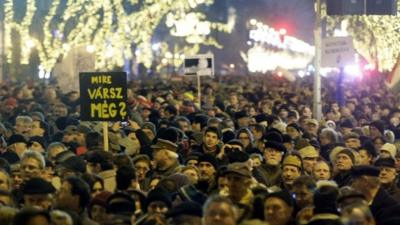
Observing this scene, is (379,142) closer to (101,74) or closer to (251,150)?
(251,150)

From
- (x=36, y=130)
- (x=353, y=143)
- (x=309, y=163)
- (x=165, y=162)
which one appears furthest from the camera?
(x=36, y=130)

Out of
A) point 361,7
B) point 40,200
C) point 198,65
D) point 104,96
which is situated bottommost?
point 40,200

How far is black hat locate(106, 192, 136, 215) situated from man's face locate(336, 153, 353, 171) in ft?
12.9

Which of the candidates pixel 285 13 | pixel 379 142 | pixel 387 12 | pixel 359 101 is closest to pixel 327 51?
pixel 387 12

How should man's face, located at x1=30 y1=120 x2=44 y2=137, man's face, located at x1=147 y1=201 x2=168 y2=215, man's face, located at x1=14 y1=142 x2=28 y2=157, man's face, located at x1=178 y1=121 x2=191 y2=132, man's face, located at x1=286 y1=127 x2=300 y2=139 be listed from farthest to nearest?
1. man's face, located at x1=178 y1=121 x2=191 y2=132
2. man's face, located at x1=30 y1=120 x2=44 y2=137
3. man's face, located at x1=286 y1=127 x2=300 y2=139
4. man's face, located at x1=14 y1=142 x2=28 y2=157
5. man's face, located at x1=147 y1=201 x2=168 y2=215

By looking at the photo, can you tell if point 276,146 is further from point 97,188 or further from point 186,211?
point 186,211

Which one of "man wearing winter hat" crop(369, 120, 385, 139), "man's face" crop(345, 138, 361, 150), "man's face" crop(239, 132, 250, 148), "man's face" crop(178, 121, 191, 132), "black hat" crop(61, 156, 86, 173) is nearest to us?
"black hat" crop(61, 156, 86, 173)

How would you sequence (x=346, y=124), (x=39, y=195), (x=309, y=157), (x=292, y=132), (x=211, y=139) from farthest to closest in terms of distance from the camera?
(x=346, y=124) < (x=292, y=132) < (x=211, y=139) < (x=309, y=157) < (x=39, y=195)

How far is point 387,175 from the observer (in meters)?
12.4

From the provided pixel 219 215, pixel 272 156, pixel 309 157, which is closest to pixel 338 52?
pixel 309 157

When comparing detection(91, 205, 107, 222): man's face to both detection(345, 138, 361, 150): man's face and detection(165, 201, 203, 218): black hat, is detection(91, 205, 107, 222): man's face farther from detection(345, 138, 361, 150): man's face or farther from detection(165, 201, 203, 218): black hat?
detection(345, 138, 361, 150): man's face

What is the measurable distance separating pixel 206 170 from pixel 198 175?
274 mm

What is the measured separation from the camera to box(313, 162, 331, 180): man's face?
504 inches

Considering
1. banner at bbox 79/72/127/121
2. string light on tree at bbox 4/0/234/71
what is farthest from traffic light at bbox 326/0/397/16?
string light on tree at bbox 4/0/234/71
